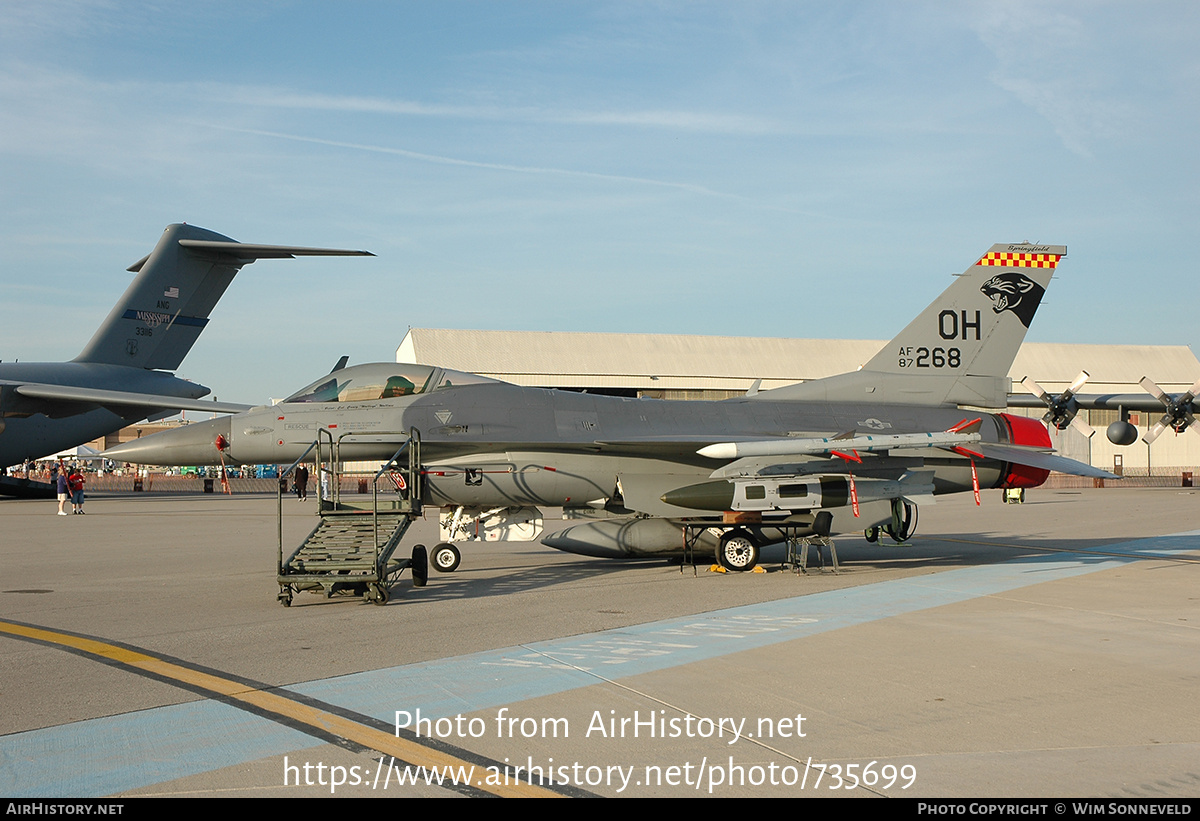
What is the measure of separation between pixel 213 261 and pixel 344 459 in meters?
22.8

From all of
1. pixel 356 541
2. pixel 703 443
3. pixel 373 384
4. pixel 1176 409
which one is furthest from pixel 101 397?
pixel 1176 409

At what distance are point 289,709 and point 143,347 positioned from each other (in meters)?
30.1

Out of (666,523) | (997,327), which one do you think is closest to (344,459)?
(666,523)

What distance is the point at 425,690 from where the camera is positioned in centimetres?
639

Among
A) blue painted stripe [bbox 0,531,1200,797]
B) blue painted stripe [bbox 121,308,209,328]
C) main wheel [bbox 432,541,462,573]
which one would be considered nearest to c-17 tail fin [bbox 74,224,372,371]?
blue painted stripe [bbox 121,308,209,328]

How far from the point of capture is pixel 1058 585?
472 inches

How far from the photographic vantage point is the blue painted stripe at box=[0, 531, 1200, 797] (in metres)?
4.74

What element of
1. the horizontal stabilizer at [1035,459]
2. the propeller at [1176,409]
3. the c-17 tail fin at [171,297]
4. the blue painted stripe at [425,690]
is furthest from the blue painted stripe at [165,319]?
the propeller at [1176,409]

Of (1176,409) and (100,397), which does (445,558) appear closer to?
(100,397)

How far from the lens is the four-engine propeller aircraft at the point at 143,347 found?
30312 millimetres

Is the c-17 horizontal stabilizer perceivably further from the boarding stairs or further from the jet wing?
the boarding stairs

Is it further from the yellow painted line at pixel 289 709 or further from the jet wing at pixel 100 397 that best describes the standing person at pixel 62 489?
the yellow painted line at pixel 289 709

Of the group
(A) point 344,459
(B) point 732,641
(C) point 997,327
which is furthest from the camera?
(C) point 997,327
